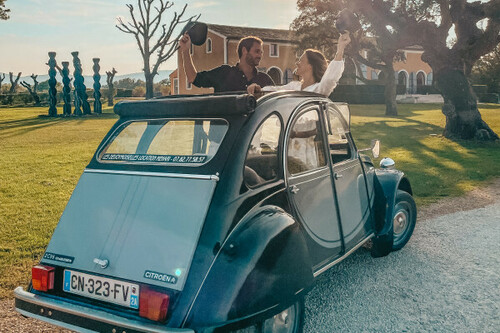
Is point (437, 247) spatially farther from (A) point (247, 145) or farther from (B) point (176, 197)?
(B) point (176, 197)

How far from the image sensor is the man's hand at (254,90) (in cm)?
336

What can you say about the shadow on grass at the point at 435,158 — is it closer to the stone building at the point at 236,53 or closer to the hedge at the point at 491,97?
the stone building at the point at 236,53

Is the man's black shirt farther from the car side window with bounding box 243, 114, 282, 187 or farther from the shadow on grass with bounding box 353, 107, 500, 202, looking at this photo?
the shadow on grass with bounding box 353, 107, 500, 202

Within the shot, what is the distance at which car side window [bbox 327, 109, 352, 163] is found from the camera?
4.02 m

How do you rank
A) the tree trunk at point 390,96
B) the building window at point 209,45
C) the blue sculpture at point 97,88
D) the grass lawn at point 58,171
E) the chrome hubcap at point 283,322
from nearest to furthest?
the chrome hubcap at point 283,322
the grass lawn at point 58,171
the tree trunk at point 390,96
the blue sculpture at point 97,88
the building window at point 209,45

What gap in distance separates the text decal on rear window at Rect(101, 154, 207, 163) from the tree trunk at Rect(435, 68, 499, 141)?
50.3 ft

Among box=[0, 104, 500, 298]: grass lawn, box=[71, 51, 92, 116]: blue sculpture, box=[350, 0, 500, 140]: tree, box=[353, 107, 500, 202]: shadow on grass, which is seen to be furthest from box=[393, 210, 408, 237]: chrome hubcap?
box=[71, 51, 92, 116]: blue sculpture

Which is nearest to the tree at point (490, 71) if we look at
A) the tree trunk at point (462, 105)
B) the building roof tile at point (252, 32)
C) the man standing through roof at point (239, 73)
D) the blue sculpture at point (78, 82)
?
the building roof tile at point (252, 32)

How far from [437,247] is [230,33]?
44385 millimetres

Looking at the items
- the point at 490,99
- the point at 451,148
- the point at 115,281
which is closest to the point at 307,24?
the point at 451,148

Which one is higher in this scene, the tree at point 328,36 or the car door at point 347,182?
the tree at point 328,36

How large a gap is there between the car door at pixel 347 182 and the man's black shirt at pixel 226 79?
→ 1.25 metres

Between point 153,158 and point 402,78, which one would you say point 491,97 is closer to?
point 402,78

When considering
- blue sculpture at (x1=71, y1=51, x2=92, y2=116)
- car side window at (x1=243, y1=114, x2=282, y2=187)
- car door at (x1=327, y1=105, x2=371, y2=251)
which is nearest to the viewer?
car side window at (x1=243, y1=114, x2=282, y2=187)
